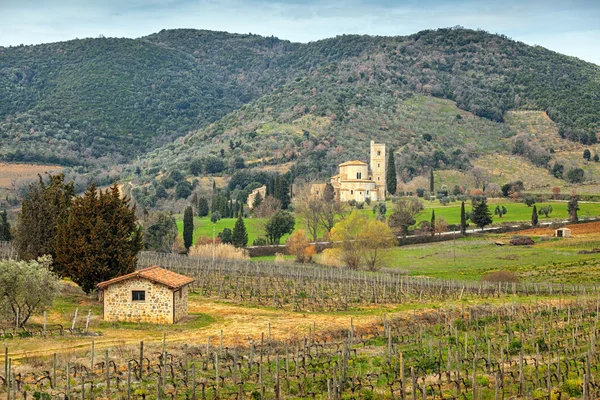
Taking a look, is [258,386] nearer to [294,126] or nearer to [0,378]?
[0,378]

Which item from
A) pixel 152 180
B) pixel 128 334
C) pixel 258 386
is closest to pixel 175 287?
pixel 128 334

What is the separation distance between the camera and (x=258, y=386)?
2575 cm

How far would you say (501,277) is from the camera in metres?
62.6

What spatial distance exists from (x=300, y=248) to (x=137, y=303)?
138ft

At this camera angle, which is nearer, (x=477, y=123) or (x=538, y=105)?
(x=477, y=123)

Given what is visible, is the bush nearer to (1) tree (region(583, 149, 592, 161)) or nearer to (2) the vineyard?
(2) the vineyard

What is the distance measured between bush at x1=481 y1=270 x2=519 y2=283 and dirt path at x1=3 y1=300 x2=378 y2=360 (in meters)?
22.3

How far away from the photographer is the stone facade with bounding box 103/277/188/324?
3847 cm

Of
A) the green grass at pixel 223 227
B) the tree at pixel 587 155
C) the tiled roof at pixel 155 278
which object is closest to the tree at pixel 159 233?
the green grass at pixel 223 227

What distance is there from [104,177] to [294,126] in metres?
38.3

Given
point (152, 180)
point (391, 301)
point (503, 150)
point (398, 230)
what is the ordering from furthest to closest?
point (503, 150) < point (152, 180) < point (398, 230) < point (391, 301)

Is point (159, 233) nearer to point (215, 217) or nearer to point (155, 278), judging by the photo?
point (215, 217)

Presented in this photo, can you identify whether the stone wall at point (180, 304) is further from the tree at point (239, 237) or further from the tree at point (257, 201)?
the tree at point (257, 201)

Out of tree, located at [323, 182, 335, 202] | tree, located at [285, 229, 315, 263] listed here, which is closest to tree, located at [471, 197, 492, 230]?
tree, located at [285, 229, 315, 263]
